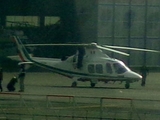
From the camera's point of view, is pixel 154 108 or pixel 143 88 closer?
pixel 154 108

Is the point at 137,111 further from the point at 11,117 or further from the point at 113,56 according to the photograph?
the point at 113,56

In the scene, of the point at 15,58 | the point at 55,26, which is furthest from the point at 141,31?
the point at 15,58

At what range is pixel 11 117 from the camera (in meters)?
11.9

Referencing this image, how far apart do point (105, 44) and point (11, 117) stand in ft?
40.8

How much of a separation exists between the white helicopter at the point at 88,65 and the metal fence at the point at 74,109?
27.5ft

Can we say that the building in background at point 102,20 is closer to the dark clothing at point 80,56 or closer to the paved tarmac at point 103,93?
the dark clothing at point 80,56

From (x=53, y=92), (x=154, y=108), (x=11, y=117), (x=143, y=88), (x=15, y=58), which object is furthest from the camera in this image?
(x=15, y=58)

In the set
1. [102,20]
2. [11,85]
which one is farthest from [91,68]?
[11,85]

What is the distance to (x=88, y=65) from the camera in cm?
2316

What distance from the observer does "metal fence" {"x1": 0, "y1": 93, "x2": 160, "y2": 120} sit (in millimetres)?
12148

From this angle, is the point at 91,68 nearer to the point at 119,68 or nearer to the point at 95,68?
the point at 95,68

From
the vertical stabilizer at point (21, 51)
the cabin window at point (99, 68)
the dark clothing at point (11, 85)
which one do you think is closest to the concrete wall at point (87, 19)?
the cabin window at point (99, 68)

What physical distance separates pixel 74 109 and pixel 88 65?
34.8 feet

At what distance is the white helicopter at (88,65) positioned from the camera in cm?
2275
